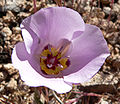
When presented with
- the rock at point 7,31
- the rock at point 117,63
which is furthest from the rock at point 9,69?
the rock at point 117,63

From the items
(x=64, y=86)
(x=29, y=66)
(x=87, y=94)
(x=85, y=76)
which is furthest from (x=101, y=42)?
(x=87, y=94)

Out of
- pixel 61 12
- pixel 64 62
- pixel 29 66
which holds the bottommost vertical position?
pixel 64 62

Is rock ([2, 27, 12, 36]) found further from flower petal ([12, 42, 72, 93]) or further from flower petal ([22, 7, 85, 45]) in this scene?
flower petal ([12, 42, 72, 93])

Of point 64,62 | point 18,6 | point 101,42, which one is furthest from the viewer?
point 18,6

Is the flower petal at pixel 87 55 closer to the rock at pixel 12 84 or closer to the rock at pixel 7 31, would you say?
the rock at pixel 12 84

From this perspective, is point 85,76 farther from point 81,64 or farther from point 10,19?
point 10,19
